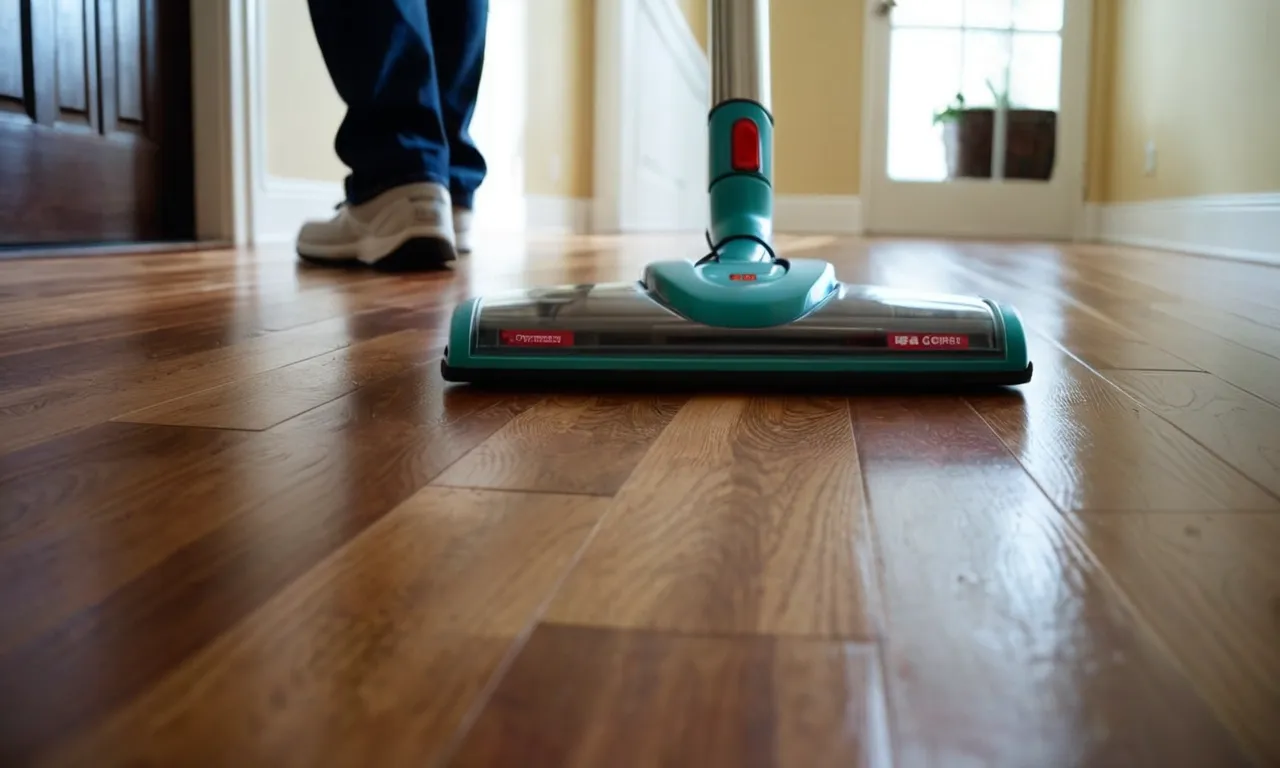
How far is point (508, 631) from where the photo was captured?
14.7 inches

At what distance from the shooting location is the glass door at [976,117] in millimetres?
4898

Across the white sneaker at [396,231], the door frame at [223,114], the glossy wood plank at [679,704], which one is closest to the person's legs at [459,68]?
the white sneaker at [396,231]

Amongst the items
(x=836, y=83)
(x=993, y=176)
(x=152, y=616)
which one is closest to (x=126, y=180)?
(x=152, y=616)

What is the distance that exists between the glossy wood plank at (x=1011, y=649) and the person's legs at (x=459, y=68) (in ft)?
5.48

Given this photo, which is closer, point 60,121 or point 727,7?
Result: point 727,7

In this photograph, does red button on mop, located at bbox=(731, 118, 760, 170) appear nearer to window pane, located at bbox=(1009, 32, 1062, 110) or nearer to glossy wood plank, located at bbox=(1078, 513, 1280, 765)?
glossy wood plank, located at bbox=(1078, 513, 1280, 765)

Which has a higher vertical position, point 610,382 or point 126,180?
point 126,180

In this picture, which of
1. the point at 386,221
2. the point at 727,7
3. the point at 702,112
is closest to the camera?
the point at 727,7

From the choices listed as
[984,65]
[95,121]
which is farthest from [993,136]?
[95,121]

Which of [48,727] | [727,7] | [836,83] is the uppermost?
[836,83]

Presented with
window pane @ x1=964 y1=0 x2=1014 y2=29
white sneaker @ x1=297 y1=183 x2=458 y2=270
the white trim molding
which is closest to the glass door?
window pane @ x1=964 y1=0 x2=1014 y2=29

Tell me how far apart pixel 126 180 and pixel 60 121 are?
0.82 feet

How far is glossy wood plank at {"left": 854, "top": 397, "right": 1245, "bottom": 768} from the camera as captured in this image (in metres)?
0.30

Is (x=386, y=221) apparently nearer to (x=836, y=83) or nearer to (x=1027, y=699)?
(x=1027, y=699)
